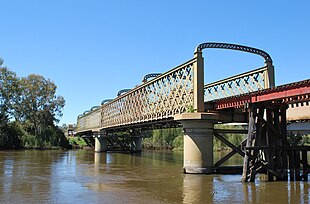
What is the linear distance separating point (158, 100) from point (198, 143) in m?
16.0

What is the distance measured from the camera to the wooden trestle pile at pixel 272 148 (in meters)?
26.2

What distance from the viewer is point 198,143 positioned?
3155 centimetres

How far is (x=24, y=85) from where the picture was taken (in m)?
96.6

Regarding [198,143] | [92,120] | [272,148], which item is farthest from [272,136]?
[92,120]

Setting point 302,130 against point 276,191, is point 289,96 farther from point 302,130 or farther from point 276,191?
point 302,130

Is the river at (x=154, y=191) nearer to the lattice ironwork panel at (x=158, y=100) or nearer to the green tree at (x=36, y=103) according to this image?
the lattice ironwork panel at (x=158, y=100)

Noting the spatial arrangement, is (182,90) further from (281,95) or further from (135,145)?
(135,145)

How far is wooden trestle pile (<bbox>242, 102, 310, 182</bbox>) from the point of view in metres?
26.2

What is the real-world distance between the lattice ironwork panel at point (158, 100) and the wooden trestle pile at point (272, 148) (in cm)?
799

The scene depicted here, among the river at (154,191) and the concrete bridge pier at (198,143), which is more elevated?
the concrete bridge pier at (198,143)

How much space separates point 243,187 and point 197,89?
Result: 12163 mm

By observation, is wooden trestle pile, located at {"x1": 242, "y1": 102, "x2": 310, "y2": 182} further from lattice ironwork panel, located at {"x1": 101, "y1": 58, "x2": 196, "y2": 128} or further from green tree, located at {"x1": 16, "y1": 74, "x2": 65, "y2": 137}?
green tree, located at {"x1": 16, "y1": 74, "x2": 65, "y2": 137}

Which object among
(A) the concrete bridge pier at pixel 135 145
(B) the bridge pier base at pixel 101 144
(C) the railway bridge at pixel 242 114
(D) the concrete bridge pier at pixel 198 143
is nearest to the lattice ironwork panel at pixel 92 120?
(B) the bridge pier base at pixel 101 144

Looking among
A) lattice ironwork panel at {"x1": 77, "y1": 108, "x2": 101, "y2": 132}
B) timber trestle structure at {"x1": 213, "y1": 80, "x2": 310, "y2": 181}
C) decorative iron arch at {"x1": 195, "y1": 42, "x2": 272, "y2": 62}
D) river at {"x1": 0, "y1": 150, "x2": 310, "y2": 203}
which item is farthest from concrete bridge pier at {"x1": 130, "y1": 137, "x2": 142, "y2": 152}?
river at {"x1": 0, "y1": 150, "x2": 310, "y2": 203}
